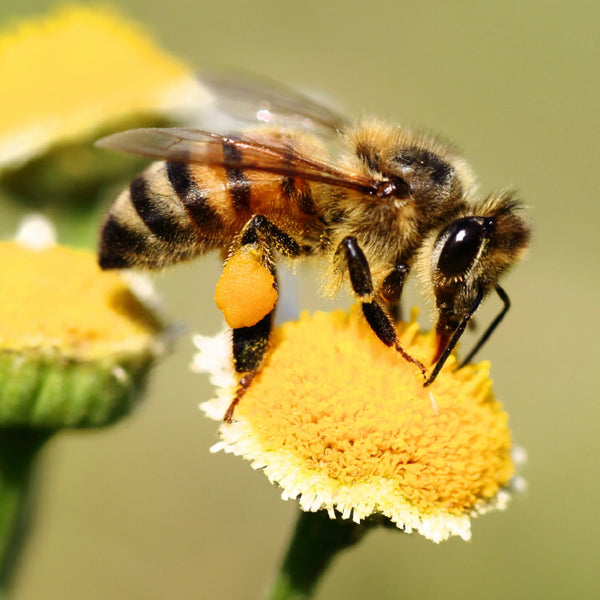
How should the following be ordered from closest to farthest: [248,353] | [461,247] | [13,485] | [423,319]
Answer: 1. [461,247]
2. [248,353]
3. [13,485]
4. [423,319]

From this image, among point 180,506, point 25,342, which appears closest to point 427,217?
point 25,342

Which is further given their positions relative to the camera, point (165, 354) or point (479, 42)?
point (479, 42)

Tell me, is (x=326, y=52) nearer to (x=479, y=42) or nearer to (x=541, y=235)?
Result: (x=479, y=42)

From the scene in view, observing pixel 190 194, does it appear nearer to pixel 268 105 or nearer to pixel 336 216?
pixel 336 216

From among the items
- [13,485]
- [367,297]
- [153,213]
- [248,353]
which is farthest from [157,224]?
[13,485]

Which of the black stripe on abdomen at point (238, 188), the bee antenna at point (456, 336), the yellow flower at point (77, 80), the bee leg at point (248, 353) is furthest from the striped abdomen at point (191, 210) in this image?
the yellow flower at point (77, 80)

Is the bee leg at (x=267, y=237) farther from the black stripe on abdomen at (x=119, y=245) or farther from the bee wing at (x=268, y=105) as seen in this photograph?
the bee wing at (x=268, y=105)

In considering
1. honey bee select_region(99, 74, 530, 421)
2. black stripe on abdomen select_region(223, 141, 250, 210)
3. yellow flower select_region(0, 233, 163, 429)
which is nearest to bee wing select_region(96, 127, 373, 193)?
honey bee select_region(99, 74, 530, 421)
